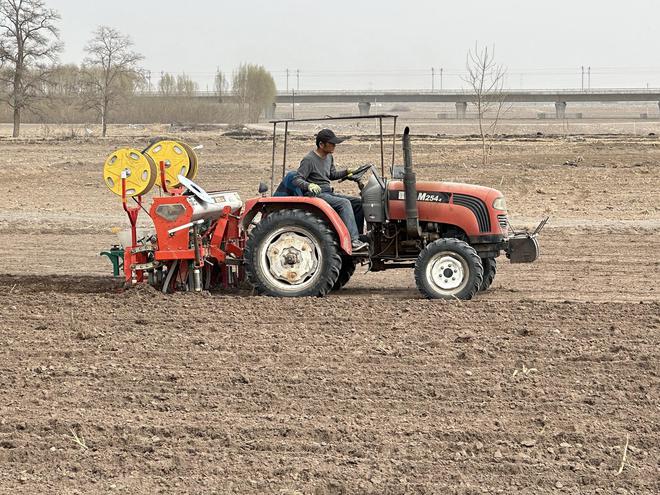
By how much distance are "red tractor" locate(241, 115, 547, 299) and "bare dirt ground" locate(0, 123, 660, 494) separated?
347mm

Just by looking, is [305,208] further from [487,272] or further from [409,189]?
[487,272]

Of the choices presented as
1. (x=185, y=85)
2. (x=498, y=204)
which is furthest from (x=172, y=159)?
(x=185, y=85)

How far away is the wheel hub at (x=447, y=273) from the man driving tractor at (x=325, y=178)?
676 millimetres

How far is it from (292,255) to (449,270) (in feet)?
4.58

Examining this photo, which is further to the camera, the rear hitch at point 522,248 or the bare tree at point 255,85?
the bare tree at point 255,85

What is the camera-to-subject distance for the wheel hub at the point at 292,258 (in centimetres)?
966

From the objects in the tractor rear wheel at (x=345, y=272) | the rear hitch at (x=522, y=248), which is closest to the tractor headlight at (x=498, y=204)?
the rear hitch at (x=522, y=248)

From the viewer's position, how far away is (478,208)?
968 centimetres

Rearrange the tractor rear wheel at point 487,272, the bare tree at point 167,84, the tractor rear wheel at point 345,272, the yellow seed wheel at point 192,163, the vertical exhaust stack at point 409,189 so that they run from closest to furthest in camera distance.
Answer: the vertical exhaust stack at point 409,189 → the tractor rear wheel at point 487,272 → the tractor rear wheel at point 345,272 → the yellow seed wheel at point 192,163 → the bare tree at point 167,84

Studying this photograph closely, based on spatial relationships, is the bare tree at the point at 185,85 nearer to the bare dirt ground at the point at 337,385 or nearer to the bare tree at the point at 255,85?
the bare tree at the point at 255,85

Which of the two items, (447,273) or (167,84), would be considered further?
(167,84)

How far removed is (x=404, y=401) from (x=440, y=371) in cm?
67

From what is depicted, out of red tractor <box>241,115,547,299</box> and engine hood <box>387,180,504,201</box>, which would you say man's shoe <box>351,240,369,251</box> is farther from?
engine hood <box>387,180,504,201</box>

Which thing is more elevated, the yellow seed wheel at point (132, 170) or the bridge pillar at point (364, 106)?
the bridge pillar at point (364, 106)
